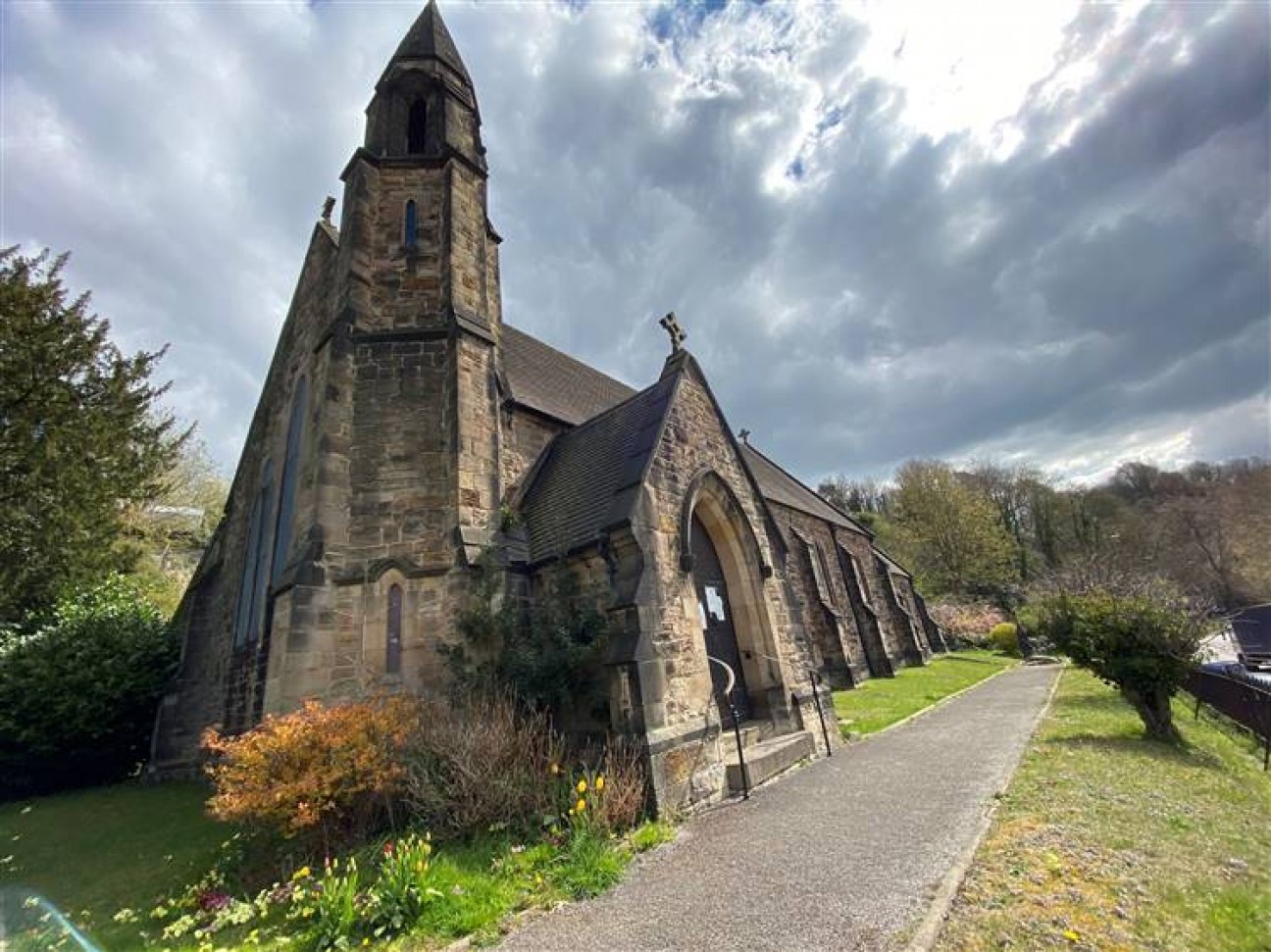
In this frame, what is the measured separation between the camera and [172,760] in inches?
462

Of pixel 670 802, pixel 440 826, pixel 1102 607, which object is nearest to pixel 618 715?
pixel 670 802

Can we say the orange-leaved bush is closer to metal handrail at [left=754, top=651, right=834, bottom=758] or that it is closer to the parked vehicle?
metal handrail at [left=754, top=651, right=834, bottom=758]

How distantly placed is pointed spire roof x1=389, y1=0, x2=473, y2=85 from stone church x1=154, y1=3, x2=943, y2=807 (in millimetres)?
103

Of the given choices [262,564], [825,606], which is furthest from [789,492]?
[262,564]

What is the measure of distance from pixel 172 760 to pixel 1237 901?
55.3 feet

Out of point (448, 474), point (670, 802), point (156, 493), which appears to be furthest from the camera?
point (156, 493)

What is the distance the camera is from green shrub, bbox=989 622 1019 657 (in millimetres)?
30906

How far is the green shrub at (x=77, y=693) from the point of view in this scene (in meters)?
11.3

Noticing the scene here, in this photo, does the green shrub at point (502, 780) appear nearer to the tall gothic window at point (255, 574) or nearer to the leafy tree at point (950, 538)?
the tall gothic window at point (255, 574)

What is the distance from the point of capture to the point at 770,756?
8.00 m

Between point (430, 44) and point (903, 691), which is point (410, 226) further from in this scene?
point (903, 691)

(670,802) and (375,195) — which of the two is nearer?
(670,802)

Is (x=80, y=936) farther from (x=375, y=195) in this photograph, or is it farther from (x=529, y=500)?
(x=375, y=195)

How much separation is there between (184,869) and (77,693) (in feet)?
28.6
